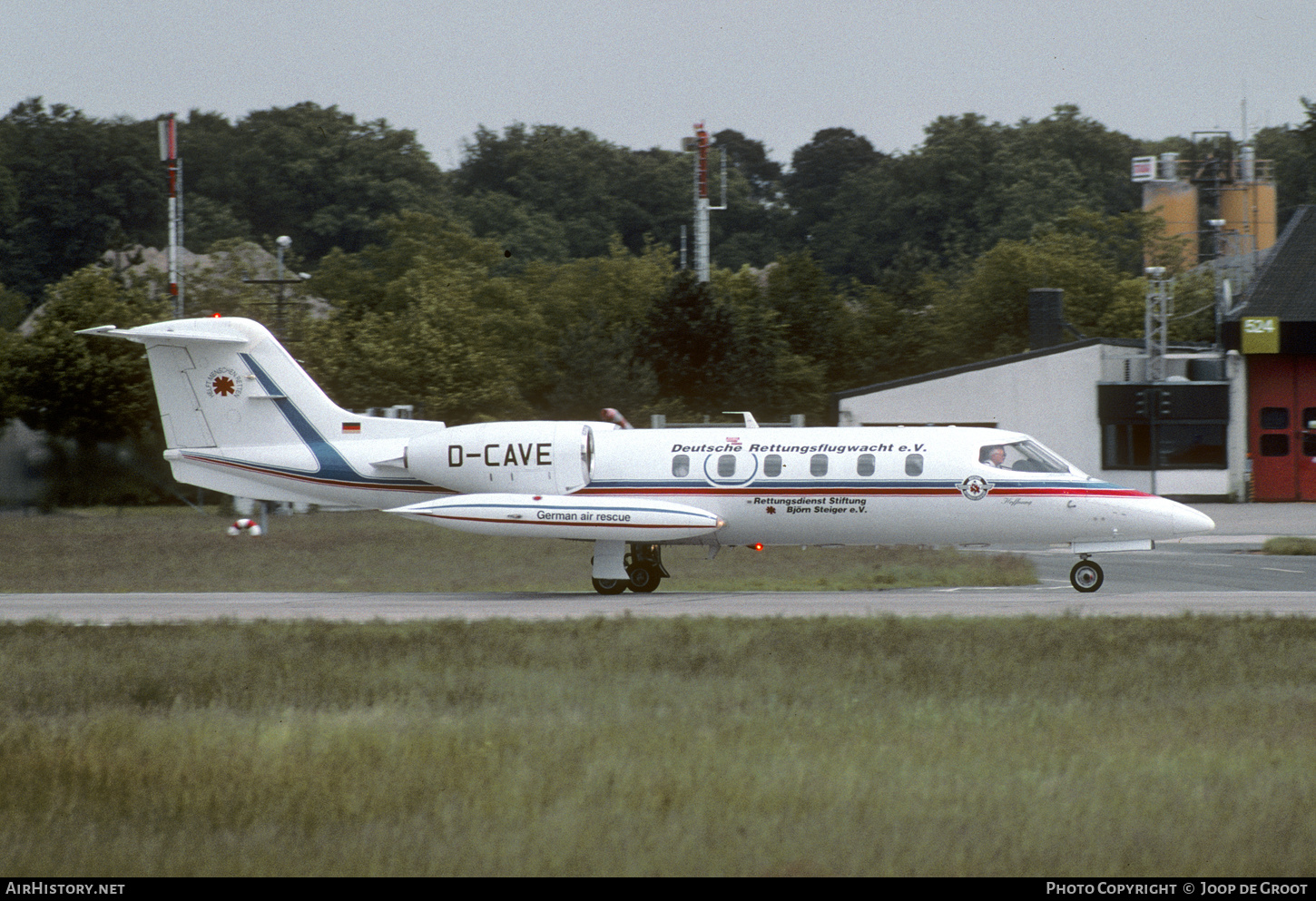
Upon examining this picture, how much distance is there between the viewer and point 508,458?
23.5 meters

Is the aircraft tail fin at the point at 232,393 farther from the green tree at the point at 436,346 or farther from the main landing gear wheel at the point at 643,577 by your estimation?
the green tree at the point at 436,346

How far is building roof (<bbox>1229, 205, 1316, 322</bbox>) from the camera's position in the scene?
1996 inches

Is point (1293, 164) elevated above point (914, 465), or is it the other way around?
point (1293, 164)

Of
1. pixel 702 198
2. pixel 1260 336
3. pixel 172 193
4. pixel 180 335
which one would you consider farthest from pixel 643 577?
pixel 702 198

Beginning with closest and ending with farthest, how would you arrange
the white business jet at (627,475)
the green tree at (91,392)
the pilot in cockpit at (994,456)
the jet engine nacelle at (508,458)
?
the white business jet at (627,475), the pilot in cockpit at (994,456), the jet engine nacelle at (508,458), the green tree at (91,392)

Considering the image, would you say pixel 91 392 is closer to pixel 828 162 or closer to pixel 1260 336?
pixel 1260 336

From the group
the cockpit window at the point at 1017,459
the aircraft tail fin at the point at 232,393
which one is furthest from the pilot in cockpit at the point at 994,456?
the aircraft tail fin at the point at 232,393

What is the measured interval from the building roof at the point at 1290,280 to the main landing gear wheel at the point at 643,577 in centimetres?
3314

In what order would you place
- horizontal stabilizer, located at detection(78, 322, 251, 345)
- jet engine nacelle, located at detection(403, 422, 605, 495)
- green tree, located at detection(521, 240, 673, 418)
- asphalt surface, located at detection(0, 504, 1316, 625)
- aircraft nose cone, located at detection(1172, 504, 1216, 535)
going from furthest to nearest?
green tree, located at detection(521, 240, 673, 418), horizontal stabilizer, located at detection(78, 322, 251, 345), jet engine nacelle, located at detection(403, 422, 605, 495), aircraft nose cone, located at detection(1172, 504, 1216, 535), asphalt surface, located at detection(0, 504, 1316, 625)

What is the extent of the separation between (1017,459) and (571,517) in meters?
6.75

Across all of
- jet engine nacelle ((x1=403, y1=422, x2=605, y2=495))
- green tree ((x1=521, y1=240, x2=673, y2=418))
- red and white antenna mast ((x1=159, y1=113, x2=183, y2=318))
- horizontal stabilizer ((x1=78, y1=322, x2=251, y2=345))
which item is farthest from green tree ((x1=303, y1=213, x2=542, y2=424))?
jet engine nacelle ((x1=403, y1=422, x2=605, y2=495))

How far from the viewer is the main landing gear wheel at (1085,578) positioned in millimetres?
22781

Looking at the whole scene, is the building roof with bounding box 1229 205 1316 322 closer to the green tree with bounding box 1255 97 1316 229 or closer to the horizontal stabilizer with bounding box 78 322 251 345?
the horizontal stabilizer with bounding box 78 322 251 345

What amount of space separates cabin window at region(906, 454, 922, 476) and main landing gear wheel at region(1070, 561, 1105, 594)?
2804mm
